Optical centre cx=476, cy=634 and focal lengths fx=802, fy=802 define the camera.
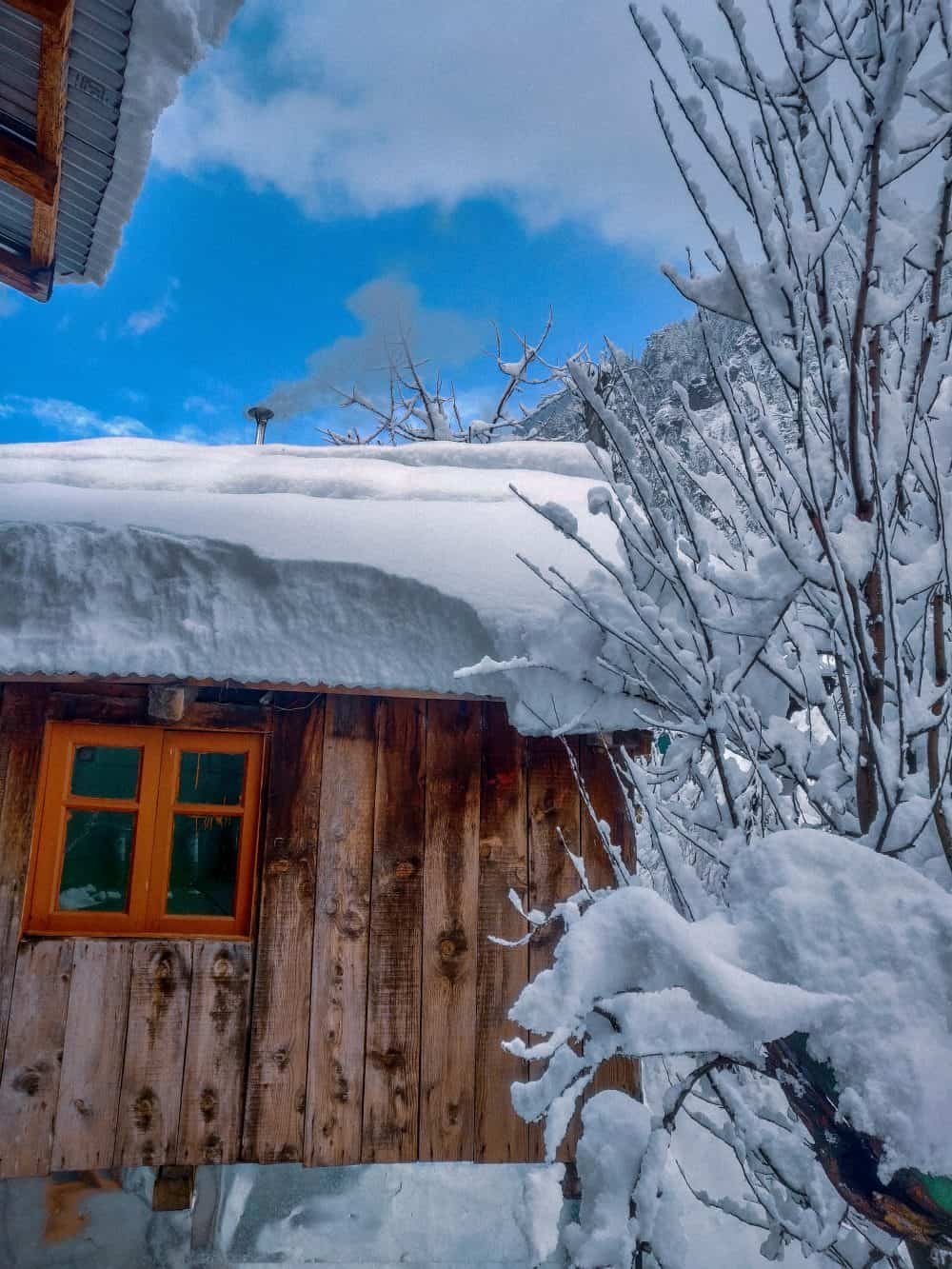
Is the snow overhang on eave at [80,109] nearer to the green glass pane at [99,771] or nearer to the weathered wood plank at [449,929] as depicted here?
the green glass pane at [99,771]

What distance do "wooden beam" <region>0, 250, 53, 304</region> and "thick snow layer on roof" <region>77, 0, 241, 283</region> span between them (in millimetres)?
607

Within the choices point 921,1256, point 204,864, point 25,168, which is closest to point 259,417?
point 25,168

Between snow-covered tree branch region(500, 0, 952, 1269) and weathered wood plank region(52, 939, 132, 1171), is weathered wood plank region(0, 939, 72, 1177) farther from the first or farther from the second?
snow-covered tree branch region(500, 0, 952, 1269)

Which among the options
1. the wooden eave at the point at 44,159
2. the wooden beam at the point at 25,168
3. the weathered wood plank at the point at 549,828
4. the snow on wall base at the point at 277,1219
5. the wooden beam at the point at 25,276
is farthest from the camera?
the snow on wall base at the point at 277,1219

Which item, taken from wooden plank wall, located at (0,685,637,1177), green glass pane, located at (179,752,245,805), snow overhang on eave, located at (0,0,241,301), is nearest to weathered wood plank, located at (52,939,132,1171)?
wooden plank wall, located at (0,685,637,1177)

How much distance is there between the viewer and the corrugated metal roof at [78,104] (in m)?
2.36

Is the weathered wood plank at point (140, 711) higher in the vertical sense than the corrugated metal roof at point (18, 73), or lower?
lower

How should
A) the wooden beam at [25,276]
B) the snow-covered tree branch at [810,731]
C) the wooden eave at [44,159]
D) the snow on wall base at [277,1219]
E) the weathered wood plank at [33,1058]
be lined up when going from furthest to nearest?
the snow on wall base at [277,1219]
the wooden beam at [25,276]
the weathered wood plank at [33,1058]
the wooden eave at [44,159]
the snow-covered tree branch at [810,731]

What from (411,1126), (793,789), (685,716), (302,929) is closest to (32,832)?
(302,929)

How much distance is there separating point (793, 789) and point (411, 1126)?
220cm

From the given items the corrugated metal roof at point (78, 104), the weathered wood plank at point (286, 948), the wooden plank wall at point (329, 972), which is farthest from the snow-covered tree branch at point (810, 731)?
the corrugated metal roof at point (78, 104)

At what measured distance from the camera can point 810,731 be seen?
175 centimetres

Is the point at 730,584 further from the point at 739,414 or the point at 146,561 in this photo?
the point at 146,561

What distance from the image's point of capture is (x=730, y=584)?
1.58 m
